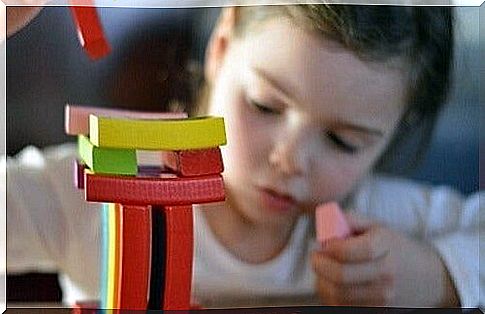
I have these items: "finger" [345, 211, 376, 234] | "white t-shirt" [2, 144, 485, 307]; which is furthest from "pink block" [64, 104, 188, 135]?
"finger" [345, 211, 376, 234]

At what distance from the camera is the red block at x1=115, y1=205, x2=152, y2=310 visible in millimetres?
469

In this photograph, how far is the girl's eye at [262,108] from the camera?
0.51 m

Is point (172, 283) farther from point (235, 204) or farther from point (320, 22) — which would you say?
point (320, 22)

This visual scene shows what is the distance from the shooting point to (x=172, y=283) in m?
0.48

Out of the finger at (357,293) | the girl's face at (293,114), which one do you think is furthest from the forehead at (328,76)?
the finger at (357,293)

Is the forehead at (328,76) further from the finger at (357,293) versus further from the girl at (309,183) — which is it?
the finger at (357,293)

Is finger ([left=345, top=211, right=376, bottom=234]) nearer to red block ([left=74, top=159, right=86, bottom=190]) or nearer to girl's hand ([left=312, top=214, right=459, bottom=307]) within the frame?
girl's hand ([left=312, top=214, right=459, bottom=307])

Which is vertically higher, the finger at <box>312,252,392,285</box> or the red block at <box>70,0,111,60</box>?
the red block at <box>70,0,111,60</box>

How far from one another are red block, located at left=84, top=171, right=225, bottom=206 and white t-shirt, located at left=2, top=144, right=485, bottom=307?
4cm

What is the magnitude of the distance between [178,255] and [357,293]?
0.40 ft

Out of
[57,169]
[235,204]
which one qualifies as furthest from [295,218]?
[57,169]

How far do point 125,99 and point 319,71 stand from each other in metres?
0.12

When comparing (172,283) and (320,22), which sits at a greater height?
(320,22)

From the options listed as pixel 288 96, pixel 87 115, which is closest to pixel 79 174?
pixel 87 115
